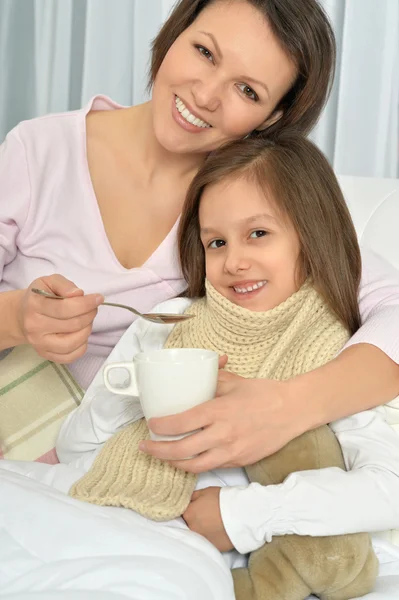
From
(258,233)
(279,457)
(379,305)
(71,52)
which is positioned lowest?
(279,457)

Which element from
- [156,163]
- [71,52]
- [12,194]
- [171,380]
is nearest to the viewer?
[171,380]

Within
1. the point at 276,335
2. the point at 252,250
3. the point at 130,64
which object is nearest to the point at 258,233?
the point at 252,250

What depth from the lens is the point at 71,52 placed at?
9.17 ft

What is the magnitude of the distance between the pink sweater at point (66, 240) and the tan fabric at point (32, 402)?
9 centimetres

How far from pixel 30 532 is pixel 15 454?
0.59 metres

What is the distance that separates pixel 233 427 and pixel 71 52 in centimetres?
213

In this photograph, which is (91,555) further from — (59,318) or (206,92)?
(206,92)

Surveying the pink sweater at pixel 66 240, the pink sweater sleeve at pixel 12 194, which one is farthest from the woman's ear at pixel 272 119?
the pink sweater sleeve at pixel 12 194

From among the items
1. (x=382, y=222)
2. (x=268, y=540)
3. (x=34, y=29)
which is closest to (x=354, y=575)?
(x=268, y=540)

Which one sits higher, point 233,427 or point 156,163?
point 156,163

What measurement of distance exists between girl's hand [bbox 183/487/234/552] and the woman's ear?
0.76 metres

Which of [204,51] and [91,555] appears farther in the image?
[204,51]

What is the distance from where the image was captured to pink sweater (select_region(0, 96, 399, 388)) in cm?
148

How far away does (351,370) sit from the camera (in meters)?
1.17
